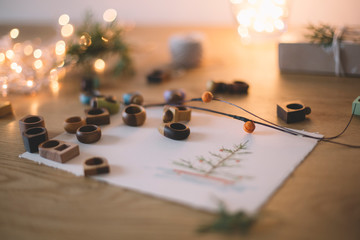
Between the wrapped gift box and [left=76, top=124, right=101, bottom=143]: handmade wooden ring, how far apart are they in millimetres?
654

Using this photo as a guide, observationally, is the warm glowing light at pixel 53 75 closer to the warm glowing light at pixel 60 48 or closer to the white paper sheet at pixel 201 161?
the warm glowing light at pixel 60 48

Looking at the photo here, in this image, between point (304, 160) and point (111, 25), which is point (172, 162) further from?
→ point (111, 25)

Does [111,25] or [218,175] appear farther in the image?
[111,25]

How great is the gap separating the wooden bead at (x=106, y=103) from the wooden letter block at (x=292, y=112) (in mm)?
409

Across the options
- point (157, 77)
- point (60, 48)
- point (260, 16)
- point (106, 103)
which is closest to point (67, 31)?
point (60, 48)

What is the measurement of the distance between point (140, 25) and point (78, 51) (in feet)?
2.65

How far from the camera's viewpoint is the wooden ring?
79 centimetres

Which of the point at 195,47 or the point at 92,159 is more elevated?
the point at 195,47

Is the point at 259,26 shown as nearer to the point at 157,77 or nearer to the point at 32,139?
the point at 157,77

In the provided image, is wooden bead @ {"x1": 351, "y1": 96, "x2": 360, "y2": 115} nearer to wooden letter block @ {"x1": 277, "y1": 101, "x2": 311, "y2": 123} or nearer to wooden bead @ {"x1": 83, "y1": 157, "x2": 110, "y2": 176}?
wooden letter block @ {"x1": 277, "y1": 101, "x2": 311, "y2": 123}

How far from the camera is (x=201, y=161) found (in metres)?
0.64

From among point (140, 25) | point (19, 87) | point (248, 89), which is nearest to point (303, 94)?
point (248, 89)

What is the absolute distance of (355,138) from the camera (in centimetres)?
71

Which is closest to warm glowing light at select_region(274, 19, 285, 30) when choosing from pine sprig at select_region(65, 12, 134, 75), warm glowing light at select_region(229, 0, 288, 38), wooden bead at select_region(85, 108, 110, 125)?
warm glowing light at select_region(229, 0, 288, 38)
